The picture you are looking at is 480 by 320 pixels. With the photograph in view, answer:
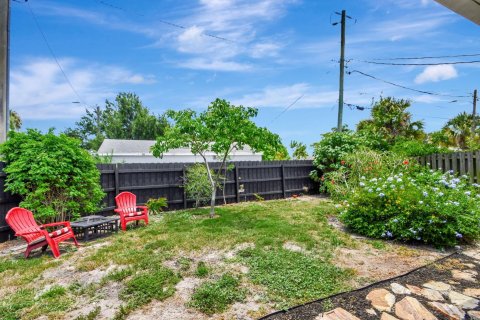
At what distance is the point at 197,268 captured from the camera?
4293 millimetres

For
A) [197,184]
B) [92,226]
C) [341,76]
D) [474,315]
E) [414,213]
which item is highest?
[341,76]

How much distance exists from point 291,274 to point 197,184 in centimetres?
626

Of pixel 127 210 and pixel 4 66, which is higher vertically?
pixel 4 66

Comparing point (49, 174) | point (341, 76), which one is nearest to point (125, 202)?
point (49, 174)

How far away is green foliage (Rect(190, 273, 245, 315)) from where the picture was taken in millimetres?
3277

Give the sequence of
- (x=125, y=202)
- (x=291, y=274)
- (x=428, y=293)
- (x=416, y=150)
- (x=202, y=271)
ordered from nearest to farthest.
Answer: (x=428, y=293) < (x=291, y=274) < (x=202, y=271) < (x=125, y=202) < (x=416, y=150)

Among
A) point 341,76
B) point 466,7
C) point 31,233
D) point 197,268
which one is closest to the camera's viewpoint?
point 466,7

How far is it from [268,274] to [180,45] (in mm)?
10398

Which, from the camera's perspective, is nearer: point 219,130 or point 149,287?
point 149,287

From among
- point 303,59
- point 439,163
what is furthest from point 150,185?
point 439,163

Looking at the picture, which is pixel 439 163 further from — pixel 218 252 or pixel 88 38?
pixel 88 38

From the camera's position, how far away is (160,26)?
12445 millimetres

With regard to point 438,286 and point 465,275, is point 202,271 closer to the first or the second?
point 438,286

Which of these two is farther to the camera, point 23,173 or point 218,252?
point 23,173
